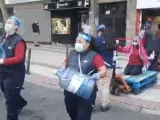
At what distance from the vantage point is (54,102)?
7023mm

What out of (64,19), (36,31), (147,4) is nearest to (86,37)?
(147,4)

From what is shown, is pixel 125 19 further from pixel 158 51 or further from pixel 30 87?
pixel 30 87

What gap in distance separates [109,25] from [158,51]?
841 centimetres

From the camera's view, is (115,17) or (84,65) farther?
(115,17)

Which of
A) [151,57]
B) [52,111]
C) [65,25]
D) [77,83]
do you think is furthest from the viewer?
[65,25]

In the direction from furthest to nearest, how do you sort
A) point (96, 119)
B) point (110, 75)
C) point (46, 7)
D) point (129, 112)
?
point (46, 7), point (110, 75), point (129, 112), point (96, 119)

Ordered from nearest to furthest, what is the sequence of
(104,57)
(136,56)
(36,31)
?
1. (104,57)
2. (136,56)
3. (36,31)

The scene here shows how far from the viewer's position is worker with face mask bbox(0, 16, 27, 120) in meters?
4.85

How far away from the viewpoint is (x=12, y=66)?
195 inches

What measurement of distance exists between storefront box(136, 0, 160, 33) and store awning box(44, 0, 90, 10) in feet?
12.0

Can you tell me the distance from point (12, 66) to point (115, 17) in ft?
43.5

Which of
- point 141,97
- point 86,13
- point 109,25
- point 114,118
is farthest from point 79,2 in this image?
point 114,118

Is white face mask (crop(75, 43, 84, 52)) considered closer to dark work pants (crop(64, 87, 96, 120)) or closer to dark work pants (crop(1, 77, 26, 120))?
dark work pants (crop(64, 87, 96, 120))

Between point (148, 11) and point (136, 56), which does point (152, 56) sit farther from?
point (148, 11)
